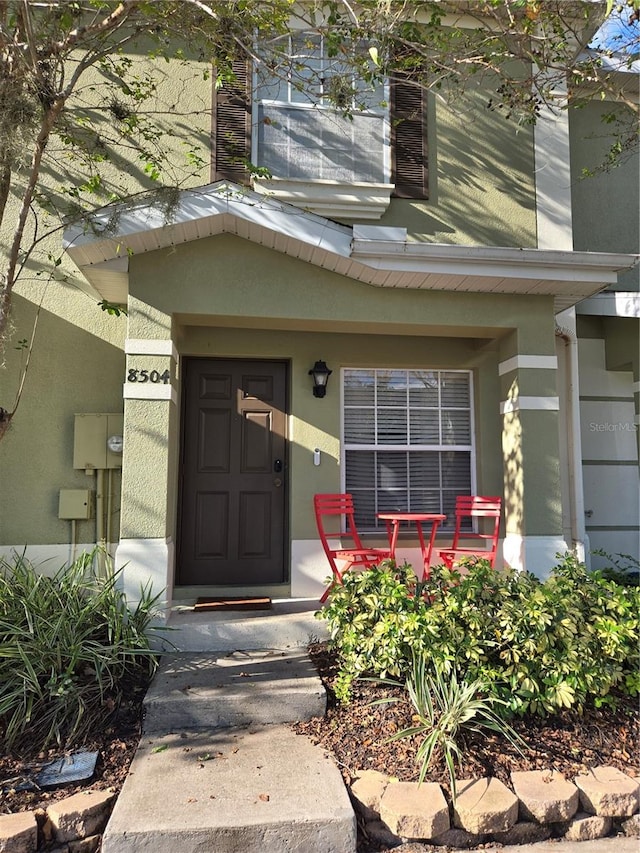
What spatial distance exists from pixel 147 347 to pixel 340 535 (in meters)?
2.55

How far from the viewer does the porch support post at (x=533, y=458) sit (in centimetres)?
533

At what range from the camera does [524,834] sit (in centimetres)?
300

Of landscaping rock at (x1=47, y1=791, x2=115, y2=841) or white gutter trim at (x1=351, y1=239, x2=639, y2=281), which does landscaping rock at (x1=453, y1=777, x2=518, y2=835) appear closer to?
landscaping rock at (x1=47, y1=791, x2=115, y2=841)

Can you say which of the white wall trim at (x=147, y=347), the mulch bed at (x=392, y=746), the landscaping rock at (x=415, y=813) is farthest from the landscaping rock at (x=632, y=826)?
the white wall trim at (x=147, y=347)

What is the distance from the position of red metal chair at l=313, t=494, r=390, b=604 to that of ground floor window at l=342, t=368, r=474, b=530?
0.32m

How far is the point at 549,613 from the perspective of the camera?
12.2 feet

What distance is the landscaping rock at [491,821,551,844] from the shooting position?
298 cm

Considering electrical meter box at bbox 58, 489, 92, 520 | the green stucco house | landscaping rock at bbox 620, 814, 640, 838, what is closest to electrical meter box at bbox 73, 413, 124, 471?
the green stucco house

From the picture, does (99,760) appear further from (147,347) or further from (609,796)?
(147,347)

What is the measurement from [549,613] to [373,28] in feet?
14.9

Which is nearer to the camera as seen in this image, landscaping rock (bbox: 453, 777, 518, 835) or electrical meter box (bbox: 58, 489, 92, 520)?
landscaping rock (bbox: 453, 777, 518, 835)

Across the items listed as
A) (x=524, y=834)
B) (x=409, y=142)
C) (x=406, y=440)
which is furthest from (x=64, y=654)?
(x=409, y=142)

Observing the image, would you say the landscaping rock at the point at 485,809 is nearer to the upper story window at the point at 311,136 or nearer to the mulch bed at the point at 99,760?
the mulch bed at the point at 99,760

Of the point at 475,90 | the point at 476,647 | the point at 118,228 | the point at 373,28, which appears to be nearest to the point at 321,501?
the point at 476,647
